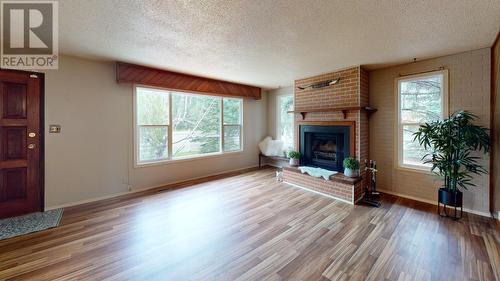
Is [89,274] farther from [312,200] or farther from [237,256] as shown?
[312,200]

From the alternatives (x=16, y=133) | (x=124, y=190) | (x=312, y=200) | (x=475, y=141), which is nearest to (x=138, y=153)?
(x=124, y=190)

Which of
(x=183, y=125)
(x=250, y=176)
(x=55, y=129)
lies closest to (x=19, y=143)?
(x=55, y=129)

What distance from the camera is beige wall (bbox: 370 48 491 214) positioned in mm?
2986

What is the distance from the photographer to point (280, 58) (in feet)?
11.3

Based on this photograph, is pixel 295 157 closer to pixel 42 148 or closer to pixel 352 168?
pixel 352 168

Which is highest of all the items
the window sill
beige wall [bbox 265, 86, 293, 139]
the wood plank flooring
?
beige wall [bbox 265, 86, 293, 139]

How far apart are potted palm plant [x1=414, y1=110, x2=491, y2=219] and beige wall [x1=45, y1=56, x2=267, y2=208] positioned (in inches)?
196

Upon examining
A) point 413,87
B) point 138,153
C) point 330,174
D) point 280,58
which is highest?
point 280,58

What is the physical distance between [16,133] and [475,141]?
21.5 feet

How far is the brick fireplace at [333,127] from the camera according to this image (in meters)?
3.81

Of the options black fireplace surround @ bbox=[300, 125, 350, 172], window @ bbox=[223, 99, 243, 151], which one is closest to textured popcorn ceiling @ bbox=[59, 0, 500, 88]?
black fireplace surround @ bbox=[300, 125, 350, 172]

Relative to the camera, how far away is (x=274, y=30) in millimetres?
2438

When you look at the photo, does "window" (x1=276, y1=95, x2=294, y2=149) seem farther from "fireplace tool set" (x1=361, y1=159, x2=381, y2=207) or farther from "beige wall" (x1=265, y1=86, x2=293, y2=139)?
"fireplace tool set" (x1=361, y1=159, x2=381, y2=207)

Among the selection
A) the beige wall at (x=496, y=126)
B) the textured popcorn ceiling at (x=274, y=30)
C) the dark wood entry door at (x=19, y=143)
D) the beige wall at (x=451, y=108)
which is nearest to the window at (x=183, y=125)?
the textured popcorn ceiling at (x=274, y=30)
